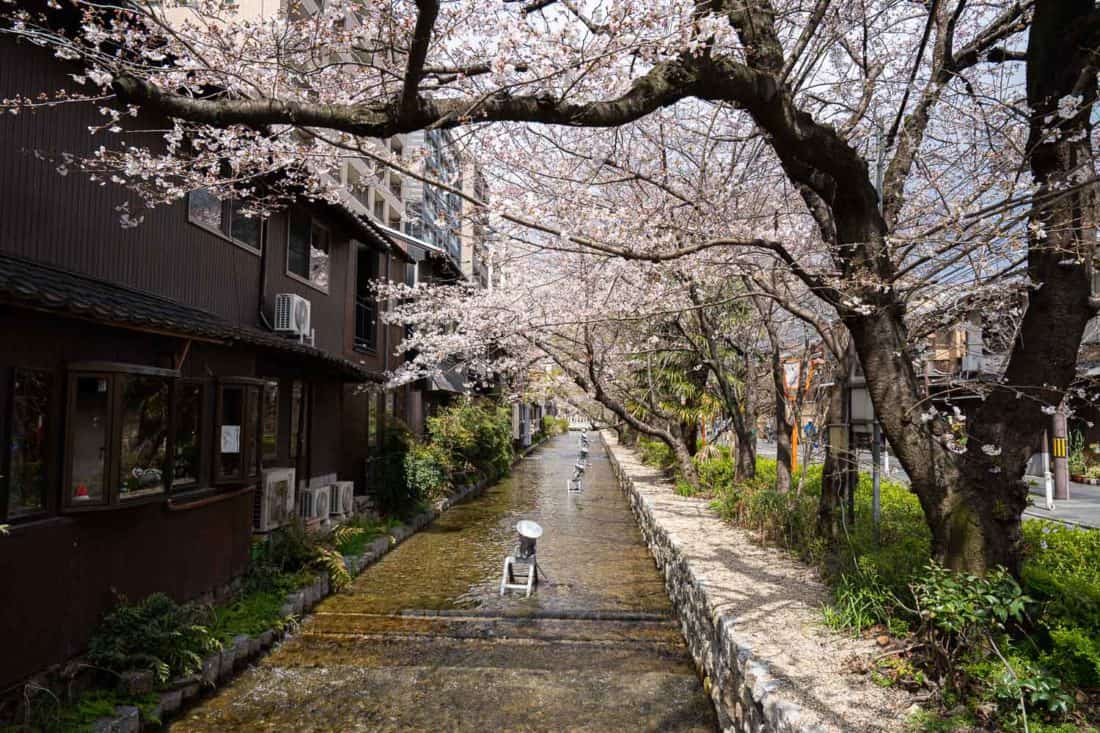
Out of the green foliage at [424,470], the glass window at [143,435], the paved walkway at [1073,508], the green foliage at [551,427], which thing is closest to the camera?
the glass window at [143,435]

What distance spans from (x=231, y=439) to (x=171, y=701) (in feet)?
10.4

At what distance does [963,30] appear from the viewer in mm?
7816

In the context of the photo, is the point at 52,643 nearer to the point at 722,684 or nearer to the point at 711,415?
the point at 722,684

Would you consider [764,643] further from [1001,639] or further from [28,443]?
[28,443]

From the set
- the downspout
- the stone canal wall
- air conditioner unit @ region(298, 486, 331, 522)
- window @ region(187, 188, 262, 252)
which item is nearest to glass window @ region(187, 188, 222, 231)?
window @ region(187, 188, 262, 252)

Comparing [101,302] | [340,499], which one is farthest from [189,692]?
[340,499]

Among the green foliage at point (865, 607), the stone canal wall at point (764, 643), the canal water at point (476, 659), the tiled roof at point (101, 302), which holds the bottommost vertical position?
the canal water at point (476, 659)

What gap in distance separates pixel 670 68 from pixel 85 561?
5600 millimetres

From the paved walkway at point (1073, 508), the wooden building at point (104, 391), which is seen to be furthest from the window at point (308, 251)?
the paved walkway at point (1073, 508)

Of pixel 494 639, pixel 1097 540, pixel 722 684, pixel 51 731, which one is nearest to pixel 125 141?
pixel 51 731

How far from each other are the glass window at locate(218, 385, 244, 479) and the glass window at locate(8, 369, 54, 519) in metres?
2.38

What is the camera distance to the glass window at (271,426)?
33.4 feet

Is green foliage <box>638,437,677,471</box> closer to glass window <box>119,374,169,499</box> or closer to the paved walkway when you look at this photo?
the paved walkway

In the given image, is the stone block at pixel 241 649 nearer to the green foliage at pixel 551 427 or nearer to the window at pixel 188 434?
the window at pixel 188 434
